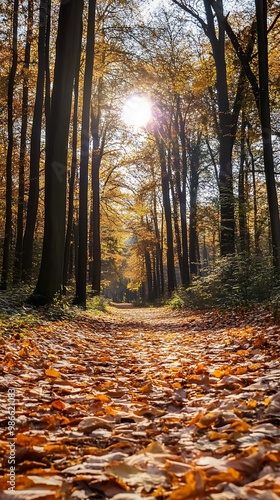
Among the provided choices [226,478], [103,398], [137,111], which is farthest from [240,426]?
[137,111]

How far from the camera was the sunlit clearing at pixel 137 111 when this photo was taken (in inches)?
714

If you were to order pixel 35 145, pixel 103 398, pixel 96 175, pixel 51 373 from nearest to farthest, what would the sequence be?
pixel 103 398 < pixel 51 373 < pixel 35 145 < pixel 96 175

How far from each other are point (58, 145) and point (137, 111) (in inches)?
439

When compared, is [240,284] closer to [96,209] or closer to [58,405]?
[58,405]

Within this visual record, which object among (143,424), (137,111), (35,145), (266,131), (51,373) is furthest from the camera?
(137,111)

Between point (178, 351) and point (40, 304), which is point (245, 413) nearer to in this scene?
point (178, 351)

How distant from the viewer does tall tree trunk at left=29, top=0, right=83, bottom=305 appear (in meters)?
9.04

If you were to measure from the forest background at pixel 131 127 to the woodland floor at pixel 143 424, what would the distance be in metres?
4.97

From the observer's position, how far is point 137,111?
A: 63.2ft

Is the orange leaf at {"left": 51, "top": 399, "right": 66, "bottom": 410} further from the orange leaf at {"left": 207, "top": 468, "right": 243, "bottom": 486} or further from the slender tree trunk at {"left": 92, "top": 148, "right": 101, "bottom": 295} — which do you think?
the slender tree trunk at {"left": 92, "top": 148, "right": 101, "bottom": 295}

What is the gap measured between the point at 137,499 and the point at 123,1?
15155mm

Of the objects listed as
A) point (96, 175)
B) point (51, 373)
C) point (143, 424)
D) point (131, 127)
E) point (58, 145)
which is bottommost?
point (143, 424)

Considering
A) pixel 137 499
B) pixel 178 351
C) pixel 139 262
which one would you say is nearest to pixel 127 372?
pixel 178 351

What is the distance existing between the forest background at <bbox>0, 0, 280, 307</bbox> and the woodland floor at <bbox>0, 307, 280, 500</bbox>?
16.3 feet
